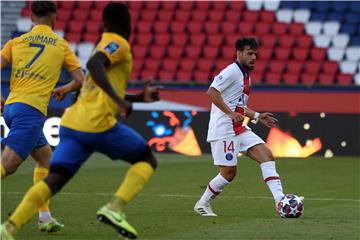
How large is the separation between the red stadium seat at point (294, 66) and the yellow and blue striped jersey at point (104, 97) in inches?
718

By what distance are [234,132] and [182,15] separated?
17250 mm

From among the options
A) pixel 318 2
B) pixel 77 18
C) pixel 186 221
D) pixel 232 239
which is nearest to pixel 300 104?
pixel 318 2

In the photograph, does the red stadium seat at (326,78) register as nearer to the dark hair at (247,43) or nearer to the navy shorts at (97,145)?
the dark hair at (247,43)

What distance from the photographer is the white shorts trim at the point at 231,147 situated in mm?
11273

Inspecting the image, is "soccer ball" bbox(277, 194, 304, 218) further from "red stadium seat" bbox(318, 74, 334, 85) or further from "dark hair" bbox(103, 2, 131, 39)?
"red stadium seat" bbox(318, 74, 334, 85)

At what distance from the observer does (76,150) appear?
7832mm

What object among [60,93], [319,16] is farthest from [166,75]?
[60,93]

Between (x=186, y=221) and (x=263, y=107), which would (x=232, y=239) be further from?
(x=263, y=107)

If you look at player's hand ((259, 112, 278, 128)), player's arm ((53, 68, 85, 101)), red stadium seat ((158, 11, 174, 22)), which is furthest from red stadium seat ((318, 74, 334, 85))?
player's arm ((53, 68, 85, 101))

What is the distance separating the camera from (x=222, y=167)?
11.3m

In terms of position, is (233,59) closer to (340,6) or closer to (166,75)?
(166,75)

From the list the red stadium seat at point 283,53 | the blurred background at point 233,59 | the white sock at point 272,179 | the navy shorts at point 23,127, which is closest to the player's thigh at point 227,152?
the white sock at point 272,179

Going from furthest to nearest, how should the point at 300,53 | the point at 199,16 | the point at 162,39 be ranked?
the point at 199,16 < the point at 162,39 < the point at 300,53

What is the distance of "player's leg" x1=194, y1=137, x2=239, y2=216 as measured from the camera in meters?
11.2
